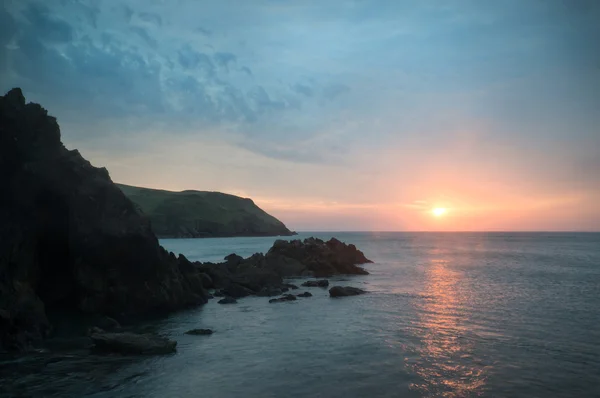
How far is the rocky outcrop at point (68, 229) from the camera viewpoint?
1307 inches

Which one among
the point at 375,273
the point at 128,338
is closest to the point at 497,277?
the point at 375,273

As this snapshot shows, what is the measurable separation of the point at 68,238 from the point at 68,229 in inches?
35.2

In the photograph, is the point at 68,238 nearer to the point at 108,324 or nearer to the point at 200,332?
the point at 108,324

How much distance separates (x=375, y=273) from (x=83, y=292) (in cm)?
5411

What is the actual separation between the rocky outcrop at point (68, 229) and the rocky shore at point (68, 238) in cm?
8

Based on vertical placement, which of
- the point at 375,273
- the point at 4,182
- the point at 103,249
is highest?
the point at 4,182

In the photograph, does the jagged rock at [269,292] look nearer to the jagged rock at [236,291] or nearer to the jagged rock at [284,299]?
the jagged rock at [236,291]

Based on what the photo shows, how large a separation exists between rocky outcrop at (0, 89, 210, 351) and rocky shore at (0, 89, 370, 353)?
0.27 ft

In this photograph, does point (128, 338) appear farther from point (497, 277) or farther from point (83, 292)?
point (497, 277)

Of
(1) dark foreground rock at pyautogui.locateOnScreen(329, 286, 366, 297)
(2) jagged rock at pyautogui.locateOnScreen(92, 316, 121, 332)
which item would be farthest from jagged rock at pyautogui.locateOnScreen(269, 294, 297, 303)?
(2) jagged rock at pyautogui.locateOnScreen(92, 316, 121, 332)

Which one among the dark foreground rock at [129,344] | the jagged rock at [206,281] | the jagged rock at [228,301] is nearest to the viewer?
the dark foreground rock at [129,344]

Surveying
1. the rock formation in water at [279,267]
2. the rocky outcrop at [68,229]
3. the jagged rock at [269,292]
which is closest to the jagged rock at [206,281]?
the rock formation in water at [279,267]

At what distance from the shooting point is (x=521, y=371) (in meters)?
21.8

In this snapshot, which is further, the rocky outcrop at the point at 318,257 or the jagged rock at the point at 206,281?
the rocky outcrop at the point at 318,257
